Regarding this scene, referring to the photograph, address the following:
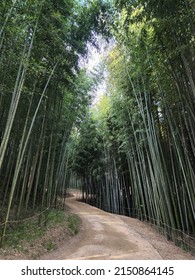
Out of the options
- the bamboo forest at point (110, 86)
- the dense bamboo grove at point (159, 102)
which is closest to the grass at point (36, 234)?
the bamboo forest at point (110, 86)

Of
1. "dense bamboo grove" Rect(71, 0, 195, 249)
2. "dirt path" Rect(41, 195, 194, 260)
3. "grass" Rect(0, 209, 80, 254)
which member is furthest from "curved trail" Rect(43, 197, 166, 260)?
"dense bamboo grove" Rect(71, 0, 195, 249)

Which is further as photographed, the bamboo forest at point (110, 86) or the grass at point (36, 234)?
the grass at point (36, 234)

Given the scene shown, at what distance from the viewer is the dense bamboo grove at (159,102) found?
4.23m

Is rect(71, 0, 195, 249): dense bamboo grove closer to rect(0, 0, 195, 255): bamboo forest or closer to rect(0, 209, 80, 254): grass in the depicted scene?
rect(0, 0, 195, 255): bamboo forest

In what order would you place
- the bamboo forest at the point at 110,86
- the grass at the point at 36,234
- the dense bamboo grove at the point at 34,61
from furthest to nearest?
the grass at the point at 36,234
the bamboo forest at the point at 110,86
the dense bamboo grove at the point at 34,61

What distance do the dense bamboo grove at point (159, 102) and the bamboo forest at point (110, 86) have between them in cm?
2

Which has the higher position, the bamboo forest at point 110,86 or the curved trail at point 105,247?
the bamboo forest at point 110,86

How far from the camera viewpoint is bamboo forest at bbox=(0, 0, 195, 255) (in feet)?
13.7

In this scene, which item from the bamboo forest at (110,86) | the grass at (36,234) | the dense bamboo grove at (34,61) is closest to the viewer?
the dense bamboo grove at (34,61)

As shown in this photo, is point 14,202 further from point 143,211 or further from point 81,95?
point 143,211

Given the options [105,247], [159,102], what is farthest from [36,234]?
[159,102]

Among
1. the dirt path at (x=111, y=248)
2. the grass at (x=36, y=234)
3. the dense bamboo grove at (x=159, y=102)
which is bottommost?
the dirt path at (x=111, y=248)

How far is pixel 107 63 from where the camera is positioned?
798 cm

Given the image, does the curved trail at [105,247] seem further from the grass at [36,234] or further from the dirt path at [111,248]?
the grass at [36,234]
